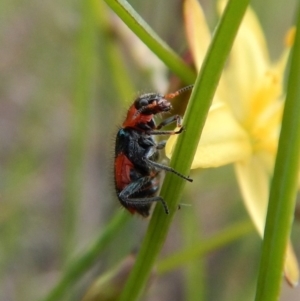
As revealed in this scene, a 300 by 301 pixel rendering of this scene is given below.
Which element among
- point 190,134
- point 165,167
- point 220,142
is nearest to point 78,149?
point 220,142

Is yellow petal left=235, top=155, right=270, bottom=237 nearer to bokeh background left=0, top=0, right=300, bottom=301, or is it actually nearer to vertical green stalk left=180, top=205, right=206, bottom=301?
bokeh background left=0, top=0, right=300, bottom=301

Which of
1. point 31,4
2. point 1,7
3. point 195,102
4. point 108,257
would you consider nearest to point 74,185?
point 108,257

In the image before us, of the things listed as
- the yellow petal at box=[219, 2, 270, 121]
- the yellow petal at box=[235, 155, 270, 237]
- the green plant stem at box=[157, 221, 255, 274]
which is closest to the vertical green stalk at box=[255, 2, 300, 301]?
the yellow petal at box=[235, 155, 270, 237]

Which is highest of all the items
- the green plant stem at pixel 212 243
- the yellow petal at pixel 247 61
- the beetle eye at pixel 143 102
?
the beetle eye at pixel 143 102

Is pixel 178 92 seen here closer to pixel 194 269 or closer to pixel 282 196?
pixel 282 196

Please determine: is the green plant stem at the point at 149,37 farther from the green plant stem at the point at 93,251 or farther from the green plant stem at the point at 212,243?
the green plant stem at the point at 212,243

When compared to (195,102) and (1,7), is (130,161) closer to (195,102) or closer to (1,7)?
(195,102)

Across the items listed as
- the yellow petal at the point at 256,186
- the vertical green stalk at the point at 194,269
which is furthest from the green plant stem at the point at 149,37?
the vertical green stalk at the point at 194,269
